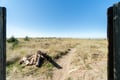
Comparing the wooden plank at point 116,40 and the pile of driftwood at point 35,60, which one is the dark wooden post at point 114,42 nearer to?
the wooden plank at point 116,40

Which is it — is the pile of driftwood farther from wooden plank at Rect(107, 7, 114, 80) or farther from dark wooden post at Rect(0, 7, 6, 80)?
wooden plank at Rect(107, 7, 114, 80)

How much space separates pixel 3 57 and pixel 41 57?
445 inches

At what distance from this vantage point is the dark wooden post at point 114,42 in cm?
282

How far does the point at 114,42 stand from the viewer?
2920 millimetres

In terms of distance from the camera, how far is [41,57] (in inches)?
569

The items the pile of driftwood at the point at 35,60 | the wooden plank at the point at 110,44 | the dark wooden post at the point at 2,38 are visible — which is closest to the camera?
the wooden plank at the point at 110,44

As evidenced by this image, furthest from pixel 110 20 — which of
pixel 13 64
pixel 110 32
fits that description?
pixel 13 64

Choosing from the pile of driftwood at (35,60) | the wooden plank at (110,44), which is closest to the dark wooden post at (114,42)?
the wooden plank at (110,44)

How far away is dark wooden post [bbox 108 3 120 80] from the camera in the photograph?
282cm

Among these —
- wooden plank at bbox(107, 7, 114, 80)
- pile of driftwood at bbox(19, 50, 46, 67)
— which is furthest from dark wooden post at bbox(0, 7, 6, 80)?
pile of driftwood at bbox(19, 50, 46, 67)

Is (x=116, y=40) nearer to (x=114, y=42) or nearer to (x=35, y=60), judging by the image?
(x=114, y=42)

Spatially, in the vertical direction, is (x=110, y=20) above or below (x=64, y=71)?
above

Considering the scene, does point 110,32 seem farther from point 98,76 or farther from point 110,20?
point 98,76

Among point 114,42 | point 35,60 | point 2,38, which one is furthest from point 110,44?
point 35,60
